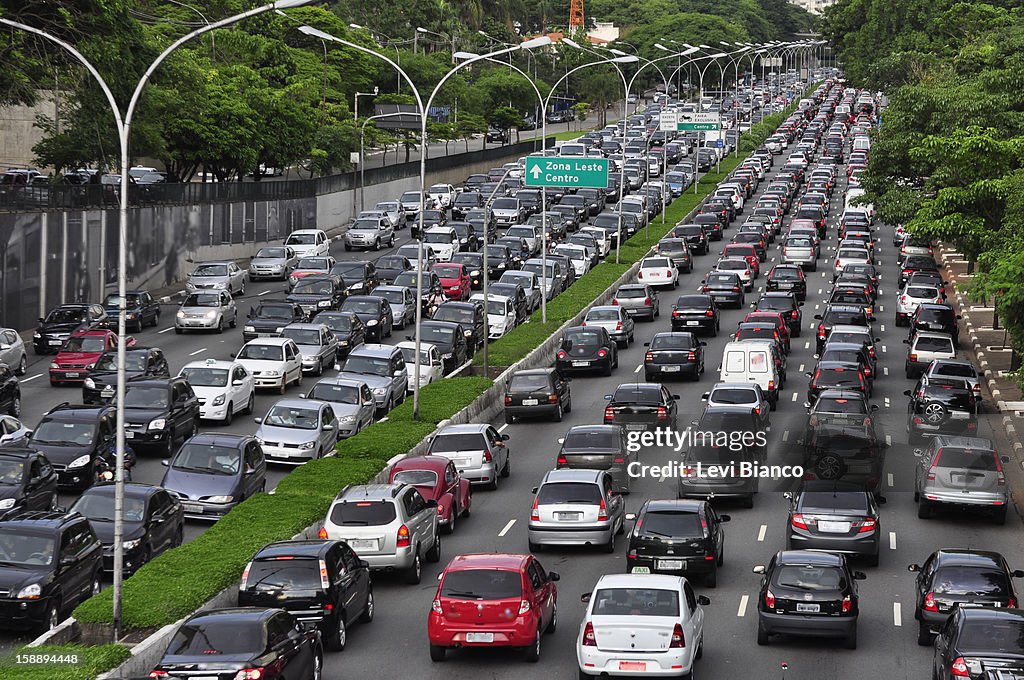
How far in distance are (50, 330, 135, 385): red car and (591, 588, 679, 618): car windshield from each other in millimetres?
24634

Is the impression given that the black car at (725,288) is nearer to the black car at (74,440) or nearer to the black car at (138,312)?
the black car at (138,312)

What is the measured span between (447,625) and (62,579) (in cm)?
573

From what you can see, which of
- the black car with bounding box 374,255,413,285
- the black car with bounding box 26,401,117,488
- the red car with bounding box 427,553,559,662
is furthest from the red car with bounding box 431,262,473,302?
the red car with bounding box 427,553,559,662

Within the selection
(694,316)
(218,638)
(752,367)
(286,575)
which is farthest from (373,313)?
(218,638)

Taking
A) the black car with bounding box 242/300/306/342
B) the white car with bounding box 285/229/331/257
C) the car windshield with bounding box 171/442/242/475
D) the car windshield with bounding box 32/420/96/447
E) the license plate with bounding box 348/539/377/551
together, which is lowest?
the license plate with bounding box 348/539/377/551

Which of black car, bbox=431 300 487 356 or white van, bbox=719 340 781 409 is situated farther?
black car, bbox=431 300 487 356

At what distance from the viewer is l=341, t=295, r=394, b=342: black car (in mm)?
50812

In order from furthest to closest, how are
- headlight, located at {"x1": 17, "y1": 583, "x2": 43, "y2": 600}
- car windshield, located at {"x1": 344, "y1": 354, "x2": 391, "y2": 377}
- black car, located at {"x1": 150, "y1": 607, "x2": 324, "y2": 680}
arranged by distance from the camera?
car windshield, located at {"x1": 344, "y1": 354, "x2": 391, "y2": 377}
headlight, located at {"x1": 17, "y1": 583, "x2": 43, "y2": 600}
black car, located at {"x1": 150, "y1": 607, "x2": 324, "y2": 680}

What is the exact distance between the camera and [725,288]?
58344mm

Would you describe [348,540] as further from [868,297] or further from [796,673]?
[868,297]

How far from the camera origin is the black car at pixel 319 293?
177ft

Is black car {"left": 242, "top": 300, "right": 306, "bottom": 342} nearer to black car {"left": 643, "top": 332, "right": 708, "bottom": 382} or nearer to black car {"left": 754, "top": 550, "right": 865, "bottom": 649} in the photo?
black car {"left": 643, "top": 332, "right": 708, "bottom": 382}

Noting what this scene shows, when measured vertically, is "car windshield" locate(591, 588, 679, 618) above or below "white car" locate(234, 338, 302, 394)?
below

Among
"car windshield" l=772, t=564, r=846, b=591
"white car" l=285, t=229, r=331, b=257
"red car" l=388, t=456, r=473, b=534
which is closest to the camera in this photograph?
"car windshield" l=772, t=564, r=846, b=591
